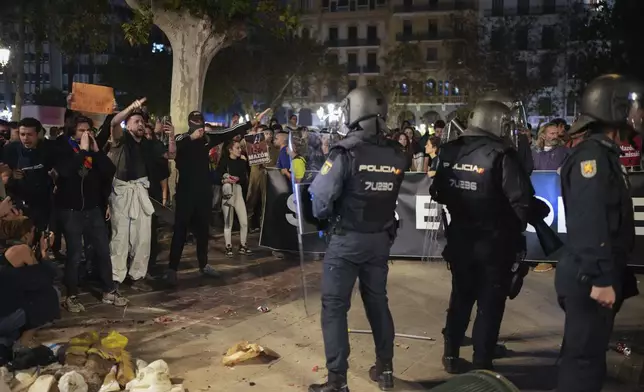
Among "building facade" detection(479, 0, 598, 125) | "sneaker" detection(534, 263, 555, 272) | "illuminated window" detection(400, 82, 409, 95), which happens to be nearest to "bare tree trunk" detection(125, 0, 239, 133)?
"sneaker" detection(534, 263, 555, 272)

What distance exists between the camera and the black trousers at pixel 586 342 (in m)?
3.98

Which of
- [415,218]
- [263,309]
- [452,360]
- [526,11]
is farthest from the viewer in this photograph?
[526,11]

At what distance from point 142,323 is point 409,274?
3777mm

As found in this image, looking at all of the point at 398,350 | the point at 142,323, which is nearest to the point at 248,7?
the point at 142,323

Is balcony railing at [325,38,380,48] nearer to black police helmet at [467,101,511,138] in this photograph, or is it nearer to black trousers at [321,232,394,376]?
black police helmet at [467,101,511,138]

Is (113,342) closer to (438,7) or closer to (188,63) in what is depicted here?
(188,63)

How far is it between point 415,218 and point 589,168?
5.63 metres

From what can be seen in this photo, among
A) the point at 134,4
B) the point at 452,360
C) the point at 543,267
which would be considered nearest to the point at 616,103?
the point at 452,360

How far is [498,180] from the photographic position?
5066 millimetres

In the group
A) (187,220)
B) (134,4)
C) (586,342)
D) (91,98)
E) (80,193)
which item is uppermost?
(134,4)

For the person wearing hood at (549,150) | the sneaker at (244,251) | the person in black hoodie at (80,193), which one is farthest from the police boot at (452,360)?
the sneaker at (244,251)

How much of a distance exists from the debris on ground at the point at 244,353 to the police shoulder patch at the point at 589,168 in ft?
10.0

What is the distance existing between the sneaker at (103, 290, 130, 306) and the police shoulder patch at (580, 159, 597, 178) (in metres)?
5.31

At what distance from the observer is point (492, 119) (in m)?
5.35
